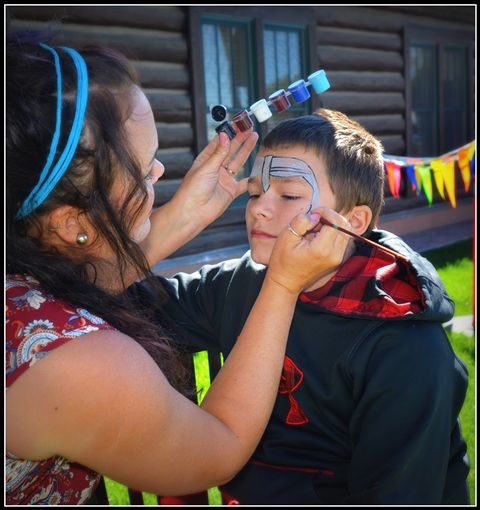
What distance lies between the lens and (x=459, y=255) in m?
6.12

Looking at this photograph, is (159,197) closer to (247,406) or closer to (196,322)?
(196,322)

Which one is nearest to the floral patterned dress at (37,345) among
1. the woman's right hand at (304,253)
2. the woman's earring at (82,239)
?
the woman's earring at (82,239)

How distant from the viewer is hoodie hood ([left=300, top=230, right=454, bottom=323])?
4.77 ft

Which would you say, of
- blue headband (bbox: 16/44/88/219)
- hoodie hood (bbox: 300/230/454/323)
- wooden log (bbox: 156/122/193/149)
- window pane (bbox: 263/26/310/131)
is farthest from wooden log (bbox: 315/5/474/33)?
blue headband (bbox: 16/44/88/219)

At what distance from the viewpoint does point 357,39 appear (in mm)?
6699

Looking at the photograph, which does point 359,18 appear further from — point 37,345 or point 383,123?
point 37,345

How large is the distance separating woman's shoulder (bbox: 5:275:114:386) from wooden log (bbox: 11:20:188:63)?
11.2 feet

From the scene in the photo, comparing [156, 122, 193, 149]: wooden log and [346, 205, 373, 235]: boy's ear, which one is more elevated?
[156, 122, 193, 149]: wooden log

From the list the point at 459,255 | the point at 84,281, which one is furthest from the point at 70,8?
the point at 459,255

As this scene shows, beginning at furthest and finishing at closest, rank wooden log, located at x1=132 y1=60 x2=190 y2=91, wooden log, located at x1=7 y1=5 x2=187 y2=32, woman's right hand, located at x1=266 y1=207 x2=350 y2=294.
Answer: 1. wooden log, located at x1=132 y1=60 x2=190 y2=91
2. wooden log, located at x1=7 y1=5 x2=187 y2=32
3. woman's right hand, located at x1=266 y1=207 x2=350 y2=294

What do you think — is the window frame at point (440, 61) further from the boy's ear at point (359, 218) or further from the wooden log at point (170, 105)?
the boy's ear at point (359, 218)

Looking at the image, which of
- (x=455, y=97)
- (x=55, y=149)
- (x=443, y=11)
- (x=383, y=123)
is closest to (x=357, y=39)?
(x=383, y=123)

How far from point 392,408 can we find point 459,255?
5.11m

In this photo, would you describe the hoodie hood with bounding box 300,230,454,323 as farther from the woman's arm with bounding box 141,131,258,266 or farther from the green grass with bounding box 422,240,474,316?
the green grass with bounding box 422,240,474,316
